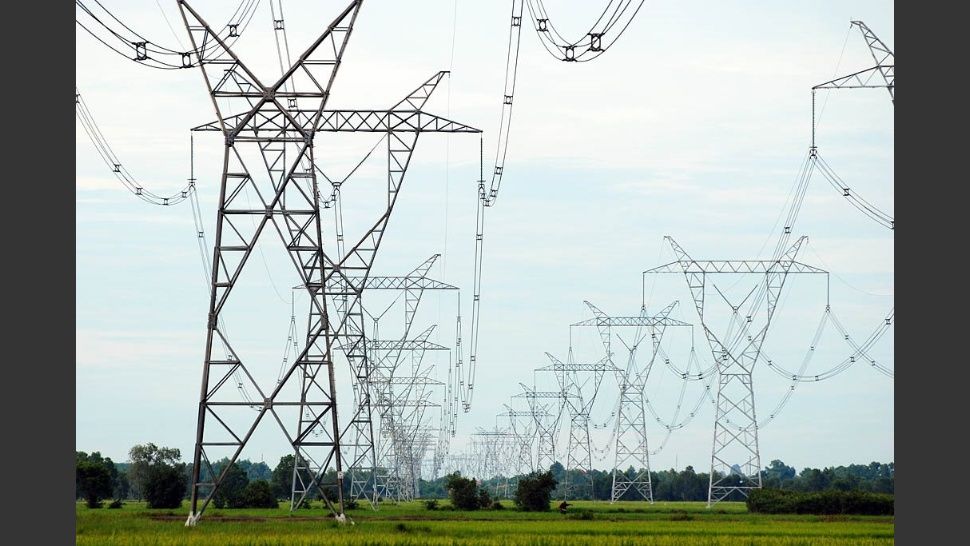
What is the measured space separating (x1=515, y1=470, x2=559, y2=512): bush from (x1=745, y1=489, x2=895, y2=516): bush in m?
12.4

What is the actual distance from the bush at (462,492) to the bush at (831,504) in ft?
54.9

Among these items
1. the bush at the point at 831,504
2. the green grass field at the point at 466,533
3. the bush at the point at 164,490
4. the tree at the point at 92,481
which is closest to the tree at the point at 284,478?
the tree at the point at 92,481

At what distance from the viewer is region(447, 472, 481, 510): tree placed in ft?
261

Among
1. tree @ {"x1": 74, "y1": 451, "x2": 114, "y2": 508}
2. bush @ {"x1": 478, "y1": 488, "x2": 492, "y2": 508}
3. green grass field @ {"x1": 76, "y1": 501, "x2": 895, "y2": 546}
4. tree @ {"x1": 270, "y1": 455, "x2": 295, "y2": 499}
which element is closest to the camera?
green grass field @ {"x1": 76, "y1": 501, "x2": 895, "y2": 546}

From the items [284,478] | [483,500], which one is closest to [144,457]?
[284,478]

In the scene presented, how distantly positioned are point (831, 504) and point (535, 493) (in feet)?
55.1

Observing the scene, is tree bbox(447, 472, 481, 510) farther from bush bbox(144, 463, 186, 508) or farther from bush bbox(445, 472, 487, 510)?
bush bbox(144, 463, 186, 508)

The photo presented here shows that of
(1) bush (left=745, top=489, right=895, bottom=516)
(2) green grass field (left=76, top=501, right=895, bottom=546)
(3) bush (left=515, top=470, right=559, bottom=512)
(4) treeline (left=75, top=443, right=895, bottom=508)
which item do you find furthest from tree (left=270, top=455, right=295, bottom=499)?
(2) green grass field (left=76, top=501, right=895, bottom=546)

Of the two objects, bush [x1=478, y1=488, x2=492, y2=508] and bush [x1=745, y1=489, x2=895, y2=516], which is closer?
bush [x1=745, y1=489, x2=895, y2=516]

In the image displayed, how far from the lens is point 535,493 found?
268 ft

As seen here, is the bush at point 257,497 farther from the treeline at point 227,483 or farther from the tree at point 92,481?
the tree at point 92,481

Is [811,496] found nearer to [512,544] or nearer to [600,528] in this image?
[600,528]

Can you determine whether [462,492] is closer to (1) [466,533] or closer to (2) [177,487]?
(2) [177,487]

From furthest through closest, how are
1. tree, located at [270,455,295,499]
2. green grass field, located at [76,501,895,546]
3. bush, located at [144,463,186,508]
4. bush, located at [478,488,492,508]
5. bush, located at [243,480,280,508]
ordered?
tree, located at [270,455,295,499] < bush, located at [144,463,186,508] < bush, located at [478,488,492,508] < bush, located at [243,480,280,508] < green grass field, located at [76,501,895,546]
